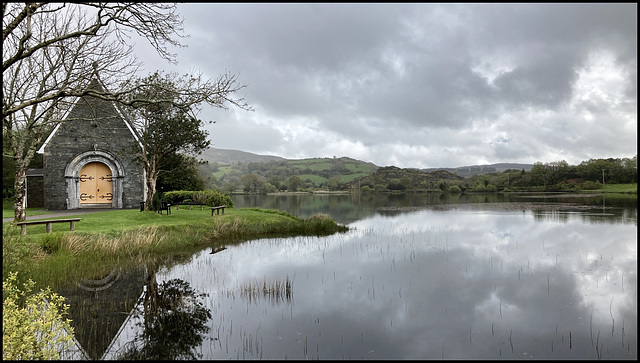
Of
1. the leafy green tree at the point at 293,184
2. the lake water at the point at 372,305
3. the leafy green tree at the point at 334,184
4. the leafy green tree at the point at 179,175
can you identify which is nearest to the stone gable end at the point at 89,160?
the leafy green tree at the point at 179,175

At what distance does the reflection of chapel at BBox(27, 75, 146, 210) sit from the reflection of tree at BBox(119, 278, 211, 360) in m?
16.4

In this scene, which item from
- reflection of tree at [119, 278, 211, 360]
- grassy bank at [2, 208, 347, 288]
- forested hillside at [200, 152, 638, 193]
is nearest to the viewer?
reflection of tree at [119, 278, 211, 360]

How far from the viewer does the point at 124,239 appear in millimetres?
13109

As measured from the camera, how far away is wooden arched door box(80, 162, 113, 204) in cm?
2342

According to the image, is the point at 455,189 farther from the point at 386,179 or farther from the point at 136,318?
the point at 136,318

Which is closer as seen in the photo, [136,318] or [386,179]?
[136,318]

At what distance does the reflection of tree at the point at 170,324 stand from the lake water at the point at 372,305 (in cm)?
2

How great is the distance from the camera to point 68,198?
74.1 feet

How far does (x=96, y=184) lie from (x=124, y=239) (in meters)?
13.1

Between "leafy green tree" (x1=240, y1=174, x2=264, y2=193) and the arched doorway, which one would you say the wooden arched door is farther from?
"leafy green tree" (x1=240, y1=174, x2=264, y2=193)

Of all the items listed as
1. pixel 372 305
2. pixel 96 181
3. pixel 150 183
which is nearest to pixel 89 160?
pixel 96 181

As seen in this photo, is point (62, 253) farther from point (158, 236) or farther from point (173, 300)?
point (173, 300)

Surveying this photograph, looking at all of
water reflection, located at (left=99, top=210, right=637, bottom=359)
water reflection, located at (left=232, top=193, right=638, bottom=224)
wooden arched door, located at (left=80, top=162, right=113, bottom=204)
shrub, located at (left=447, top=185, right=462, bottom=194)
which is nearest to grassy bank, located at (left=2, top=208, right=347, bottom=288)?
water reflection, located at (left=99, top=210, right=637, bottom=359)

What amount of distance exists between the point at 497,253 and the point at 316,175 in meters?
87.9
